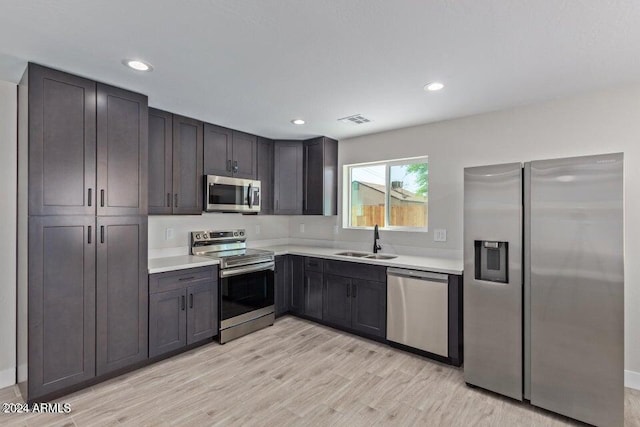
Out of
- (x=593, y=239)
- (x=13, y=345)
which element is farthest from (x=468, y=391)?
(x=13, y=345)

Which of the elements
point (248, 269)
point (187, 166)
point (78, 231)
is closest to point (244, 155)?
point (187, 166)

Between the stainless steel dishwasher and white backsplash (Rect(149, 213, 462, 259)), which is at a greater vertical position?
white backsplash (Rect(149, 213, 462, 259))

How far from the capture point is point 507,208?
2.35m

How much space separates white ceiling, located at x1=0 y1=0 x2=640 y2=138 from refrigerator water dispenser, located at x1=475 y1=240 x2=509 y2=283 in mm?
1267

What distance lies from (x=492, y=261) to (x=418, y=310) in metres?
0.87

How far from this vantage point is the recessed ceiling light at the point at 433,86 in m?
2.47

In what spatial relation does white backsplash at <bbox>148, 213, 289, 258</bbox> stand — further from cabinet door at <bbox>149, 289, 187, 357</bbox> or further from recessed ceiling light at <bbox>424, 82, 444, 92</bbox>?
recessed ceiling light at <bbox>424, 82, 444, 92</bbox>

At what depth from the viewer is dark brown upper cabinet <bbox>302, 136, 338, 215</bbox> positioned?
4234 millimetres

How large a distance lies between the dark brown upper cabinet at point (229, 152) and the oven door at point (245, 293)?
3.88 feet

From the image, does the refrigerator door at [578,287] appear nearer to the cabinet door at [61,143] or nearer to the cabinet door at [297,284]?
the cabinet door at [297,284]

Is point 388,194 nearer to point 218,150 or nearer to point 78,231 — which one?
point 218,150

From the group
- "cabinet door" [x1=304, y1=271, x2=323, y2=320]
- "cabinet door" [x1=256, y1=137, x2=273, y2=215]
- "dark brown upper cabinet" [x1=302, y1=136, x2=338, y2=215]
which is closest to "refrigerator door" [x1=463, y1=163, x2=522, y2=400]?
"cabinet door" [x1=304, y1=271, x2=323, y2=320]

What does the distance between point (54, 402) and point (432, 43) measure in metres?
3.55

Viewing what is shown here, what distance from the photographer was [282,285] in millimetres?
4047
